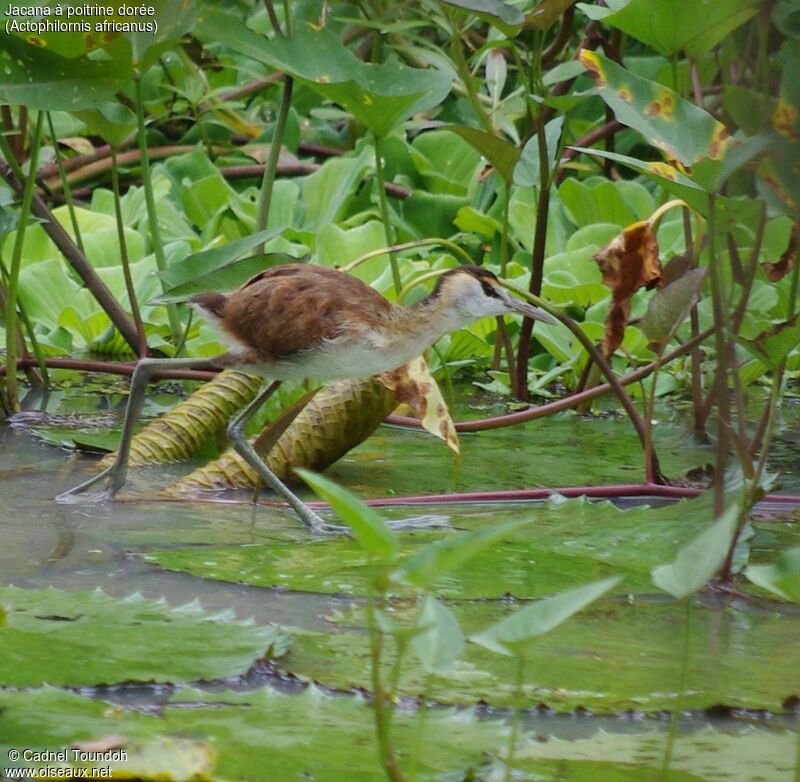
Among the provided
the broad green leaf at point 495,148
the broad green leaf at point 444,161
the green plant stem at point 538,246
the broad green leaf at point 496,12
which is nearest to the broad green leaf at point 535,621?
the broad green leaf at point 496,12

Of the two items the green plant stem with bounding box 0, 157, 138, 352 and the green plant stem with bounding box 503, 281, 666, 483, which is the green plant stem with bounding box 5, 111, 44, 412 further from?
the green plant stem with bounding box 503, 281, 666, 483

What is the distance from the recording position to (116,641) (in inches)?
80.9

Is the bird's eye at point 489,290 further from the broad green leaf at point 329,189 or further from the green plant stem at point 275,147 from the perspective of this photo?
the broad green leaf at point 329,189

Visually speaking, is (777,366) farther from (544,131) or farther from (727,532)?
(544,131)

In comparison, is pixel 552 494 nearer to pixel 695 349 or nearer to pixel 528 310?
pixel 695 349

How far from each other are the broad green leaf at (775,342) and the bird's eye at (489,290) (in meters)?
1.42

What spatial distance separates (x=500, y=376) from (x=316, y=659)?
2.83 meters

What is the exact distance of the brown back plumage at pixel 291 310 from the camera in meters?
3.40

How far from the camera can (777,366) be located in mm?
2523

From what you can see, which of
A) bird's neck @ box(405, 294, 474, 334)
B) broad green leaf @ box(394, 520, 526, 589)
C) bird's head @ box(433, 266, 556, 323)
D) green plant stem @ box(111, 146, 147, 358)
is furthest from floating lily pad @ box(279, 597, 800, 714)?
green plant stem @ box(111, 146, 147, 358)

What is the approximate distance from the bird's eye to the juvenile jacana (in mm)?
207

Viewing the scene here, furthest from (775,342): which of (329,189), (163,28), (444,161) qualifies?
(444,161)

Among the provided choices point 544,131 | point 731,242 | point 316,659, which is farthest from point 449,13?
point 316,659

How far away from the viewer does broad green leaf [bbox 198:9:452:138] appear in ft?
12.2
